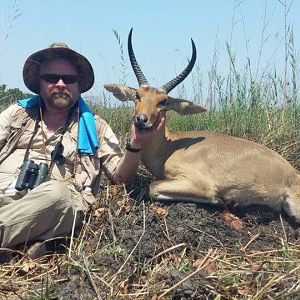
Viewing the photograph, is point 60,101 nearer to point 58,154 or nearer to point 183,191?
point 58,154

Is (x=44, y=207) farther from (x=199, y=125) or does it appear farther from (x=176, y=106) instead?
(x=199, y=125)

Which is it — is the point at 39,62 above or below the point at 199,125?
above

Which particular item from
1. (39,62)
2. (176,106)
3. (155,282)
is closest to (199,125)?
(176,106)

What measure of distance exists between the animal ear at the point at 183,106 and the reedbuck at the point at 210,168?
1cm

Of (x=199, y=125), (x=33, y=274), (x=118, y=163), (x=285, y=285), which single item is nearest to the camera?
(x=285, y=285)

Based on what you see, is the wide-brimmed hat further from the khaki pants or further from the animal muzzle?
the khaki pants

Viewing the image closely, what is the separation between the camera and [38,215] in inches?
171

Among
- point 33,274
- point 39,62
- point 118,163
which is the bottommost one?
point 33,274

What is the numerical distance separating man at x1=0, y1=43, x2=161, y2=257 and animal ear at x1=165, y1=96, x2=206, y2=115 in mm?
891

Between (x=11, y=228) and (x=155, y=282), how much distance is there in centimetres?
131

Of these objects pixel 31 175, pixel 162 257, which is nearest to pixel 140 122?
pixel 31 175

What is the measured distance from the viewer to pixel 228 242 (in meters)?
4.70

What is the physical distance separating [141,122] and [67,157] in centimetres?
76

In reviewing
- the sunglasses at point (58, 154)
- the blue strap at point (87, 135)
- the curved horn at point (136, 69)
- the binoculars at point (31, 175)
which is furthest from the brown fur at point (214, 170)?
the binoculars at point (31, 175)
